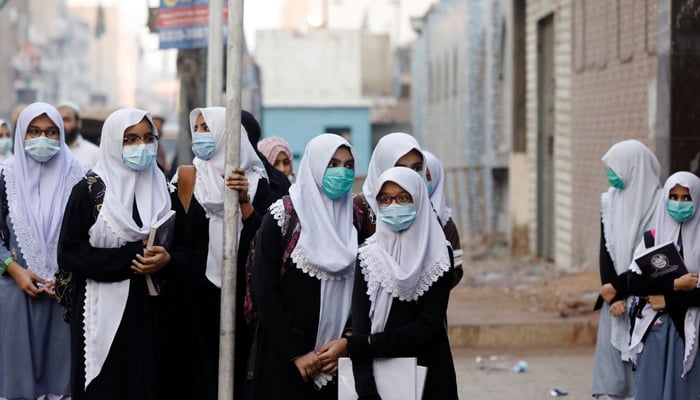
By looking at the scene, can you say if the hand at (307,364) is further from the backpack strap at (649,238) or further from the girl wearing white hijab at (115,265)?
the backpack strap at (649,238)

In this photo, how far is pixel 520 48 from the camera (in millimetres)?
17984

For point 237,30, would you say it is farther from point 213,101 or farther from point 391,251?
point 213,101

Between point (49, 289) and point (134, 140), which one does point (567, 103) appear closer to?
point (49, 289)

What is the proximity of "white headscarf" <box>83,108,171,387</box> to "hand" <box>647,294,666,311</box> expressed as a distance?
235cm

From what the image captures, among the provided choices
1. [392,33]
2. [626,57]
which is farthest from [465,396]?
[392,33]

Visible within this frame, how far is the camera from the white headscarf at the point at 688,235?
6367mm

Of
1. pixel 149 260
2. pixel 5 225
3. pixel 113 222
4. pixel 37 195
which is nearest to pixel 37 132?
pixel 37 195

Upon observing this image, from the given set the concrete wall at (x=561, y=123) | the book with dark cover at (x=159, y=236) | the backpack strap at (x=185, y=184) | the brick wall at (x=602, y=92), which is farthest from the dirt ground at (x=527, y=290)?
the book with dark cover at (x=159, y=236)

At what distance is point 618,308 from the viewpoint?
6992 millimetres

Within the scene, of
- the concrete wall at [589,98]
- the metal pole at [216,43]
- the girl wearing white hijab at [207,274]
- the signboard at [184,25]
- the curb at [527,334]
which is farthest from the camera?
the concrete wall at [589,98]

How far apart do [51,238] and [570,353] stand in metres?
4.83

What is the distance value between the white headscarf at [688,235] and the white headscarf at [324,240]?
6.32 ft

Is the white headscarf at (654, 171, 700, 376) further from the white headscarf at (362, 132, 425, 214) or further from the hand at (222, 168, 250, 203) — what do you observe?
the hand at (222, 168, 250, 203)

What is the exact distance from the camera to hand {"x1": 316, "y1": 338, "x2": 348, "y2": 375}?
512 centimetres
